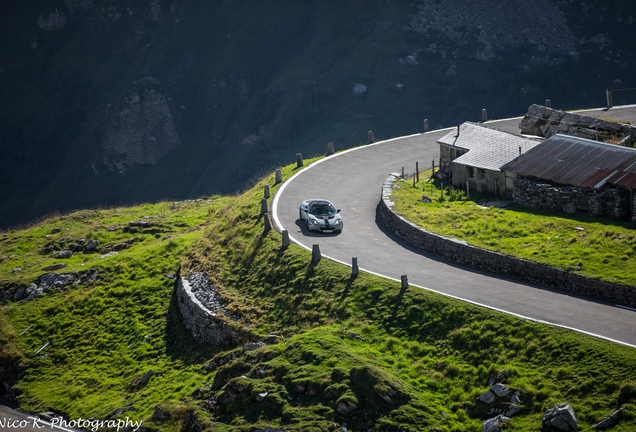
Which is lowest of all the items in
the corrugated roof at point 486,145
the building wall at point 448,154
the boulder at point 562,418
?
the boulder at point 562,418

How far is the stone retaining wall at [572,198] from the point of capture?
852 inches

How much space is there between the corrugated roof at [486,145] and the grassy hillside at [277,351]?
39.1ft

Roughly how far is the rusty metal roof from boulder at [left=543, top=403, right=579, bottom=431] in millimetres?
12657

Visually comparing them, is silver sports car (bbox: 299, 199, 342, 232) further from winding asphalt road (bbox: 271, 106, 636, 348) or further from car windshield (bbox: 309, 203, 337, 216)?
winding asphalt road (bbox: 271, 106, 636, 348)

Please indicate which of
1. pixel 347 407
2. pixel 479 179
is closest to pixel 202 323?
pixel 347 407

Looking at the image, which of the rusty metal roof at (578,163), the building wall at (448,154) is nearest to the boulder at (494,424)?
the rusty metal roof at (578,163)

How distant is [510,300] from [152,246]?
2188 centimetres

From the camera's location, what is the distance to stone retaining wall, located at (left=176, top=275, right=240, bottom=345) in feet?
68.9

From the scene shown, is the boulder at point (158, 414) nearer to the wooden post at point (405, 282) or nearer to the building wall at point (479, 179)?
the wooden post at point (405, 282)

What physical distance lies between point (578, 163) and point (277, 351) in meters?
16.7

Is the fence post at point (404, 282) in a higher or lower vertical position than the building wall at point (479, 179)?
lower

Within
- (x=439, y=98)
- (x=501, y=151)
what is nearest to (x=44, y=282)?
(x=501, y=151)

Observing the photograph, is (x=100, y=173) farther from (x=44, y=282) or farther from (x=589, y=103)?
Answer: (x=589, y=103)

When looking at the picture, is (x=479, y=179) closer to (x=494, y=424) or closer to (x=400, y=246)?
(x=400, y=246)
